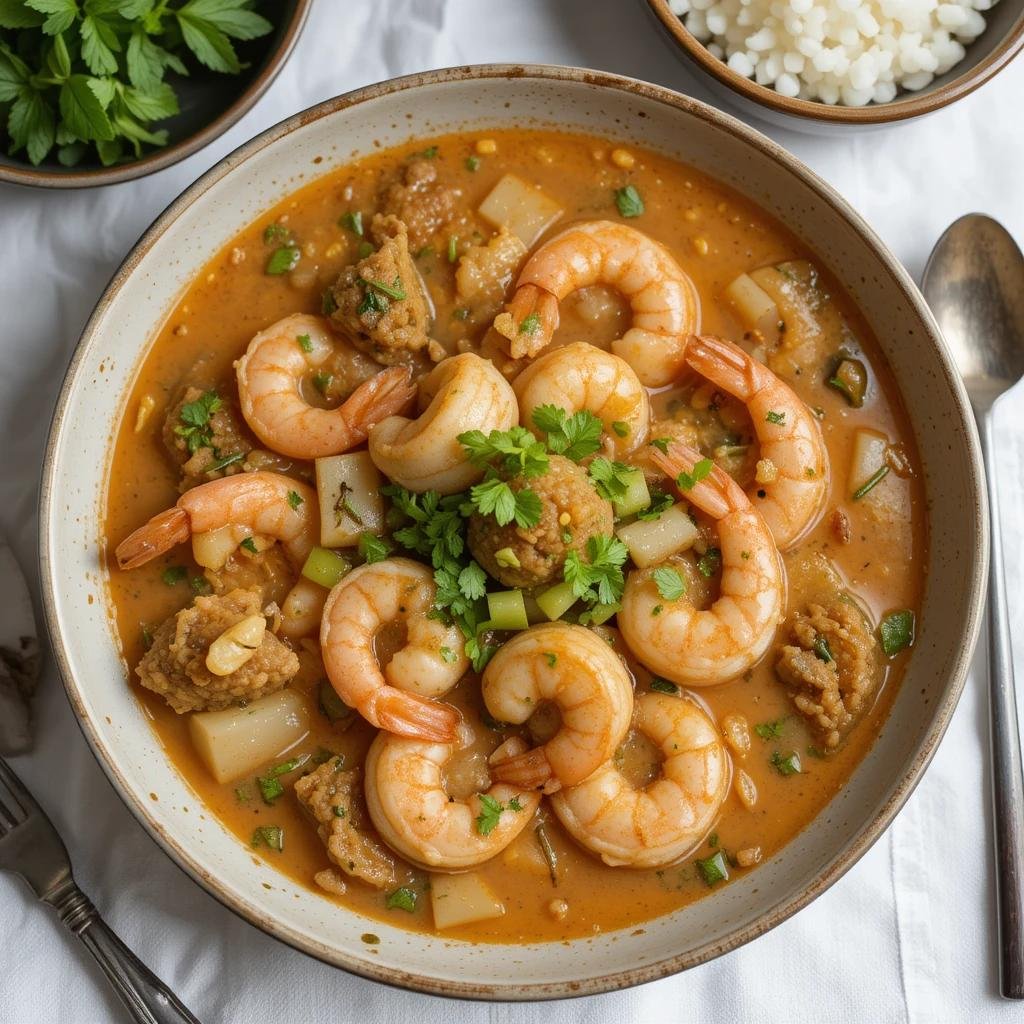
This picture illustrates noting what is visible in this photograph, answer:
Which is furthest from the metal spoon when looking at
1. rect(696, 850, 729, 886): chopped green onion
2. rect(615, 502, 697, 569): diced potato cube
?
rect(615, 502, 697, 569): diced potato cube

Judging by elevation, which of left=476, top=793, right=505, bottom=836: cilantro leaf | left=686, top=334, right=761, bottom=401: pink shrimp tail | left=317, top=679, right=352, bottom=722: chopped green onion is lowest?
left=476, top=793, right=505, bottom=836: cilantro leaf

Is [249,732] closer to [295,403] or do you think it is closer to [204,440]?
[204,440]

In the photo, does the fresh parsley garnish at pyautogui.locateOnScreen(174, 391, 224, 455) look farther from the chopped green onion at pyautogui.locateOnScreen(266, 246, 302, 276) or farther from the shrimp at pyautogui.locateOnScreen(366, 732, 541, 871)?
the shrimp at pyautogui.locateOnScreen(366, 732, 541, 871)

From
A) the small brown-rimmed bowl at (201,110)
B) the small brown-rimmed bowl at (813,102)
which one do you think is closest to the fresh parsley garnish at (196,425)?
the small brown-rimmed bowl at (201,110)

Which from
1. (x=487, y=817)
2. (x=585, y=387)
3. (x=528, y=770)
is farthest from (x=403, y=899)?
(x=585, y=387)

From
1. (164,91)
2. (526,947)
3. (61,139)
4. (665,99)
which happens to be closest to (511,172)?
(665,99)

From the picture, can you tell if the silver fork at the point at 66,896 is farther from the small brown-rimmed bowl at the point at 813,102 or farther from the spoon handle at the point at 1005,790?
the small brown-rimmed bowl at the point at 813,102
